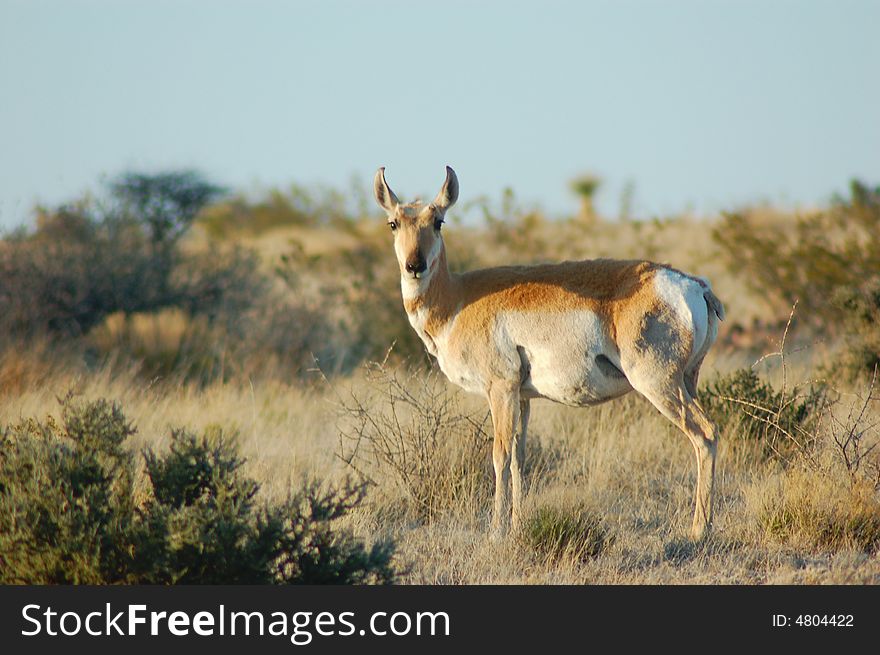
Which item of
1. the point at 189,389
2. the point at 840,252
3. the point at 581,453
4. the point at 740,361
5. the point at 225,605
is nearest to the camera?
the point at 225,605

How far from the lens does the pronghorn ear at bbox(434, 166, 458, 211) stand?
7.92 meters

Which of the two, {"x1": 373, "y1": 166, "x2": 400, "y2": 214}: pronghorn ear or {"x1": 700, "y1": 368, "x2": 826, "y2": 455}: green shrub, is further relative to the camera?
{"x1": 700, "y1": 368, "x2": 826, "y2": 455}: green shrub

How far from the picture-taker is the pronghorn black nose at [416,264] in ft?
25.1

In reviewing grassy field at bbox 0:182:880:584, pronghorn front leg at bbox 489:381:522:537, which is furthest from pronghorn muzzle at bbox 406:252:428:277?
grassy field at bbox 0:182:880:584

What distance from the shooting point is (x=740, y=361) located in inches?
582

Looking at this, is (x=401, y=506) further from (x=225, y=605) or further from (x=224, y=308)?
(x=224, y=308)

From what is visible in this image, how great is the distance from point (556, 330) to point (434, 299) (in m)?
1.05

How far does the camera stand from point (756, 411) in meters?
9.95

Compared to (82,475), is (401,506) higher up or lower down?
lower down

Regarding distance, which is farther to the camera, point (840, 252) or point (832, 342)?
point (840, 252)

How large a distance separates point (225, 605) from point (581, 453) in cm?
508

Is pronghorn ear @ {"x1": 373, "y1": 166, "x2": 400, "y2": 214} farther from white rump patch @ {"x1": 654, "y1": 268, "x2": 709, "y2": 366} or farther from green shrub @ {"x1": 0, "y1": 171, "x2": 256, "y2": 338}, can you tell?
green shrub @ {"x1": 0, "y1": 171, "x2": 256, "y2": 338}

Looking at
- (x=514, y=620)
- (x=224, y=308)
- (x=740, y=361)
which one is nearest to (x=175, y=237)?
(x=224, y=308)

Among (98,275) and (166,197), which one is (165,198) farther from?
(98,275)
